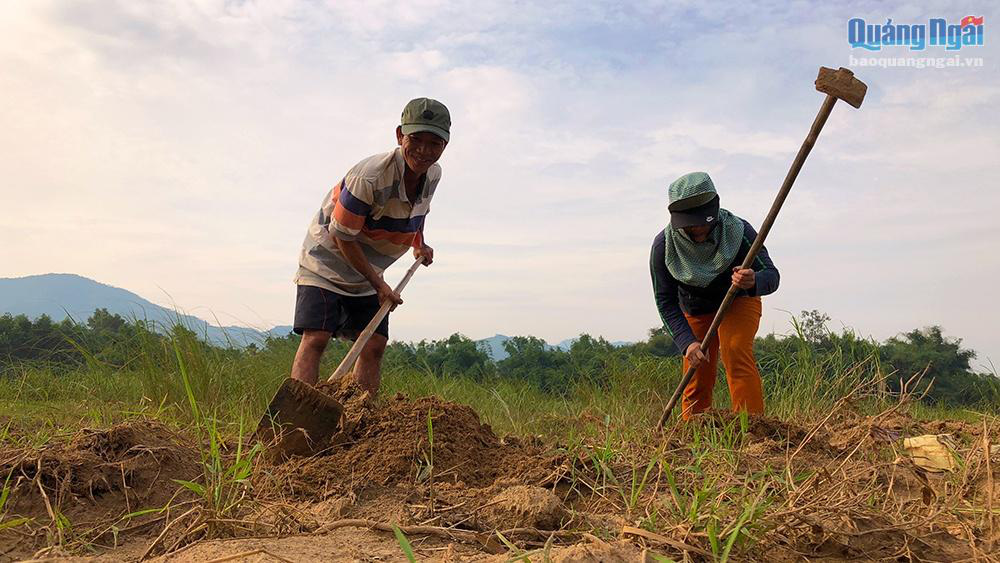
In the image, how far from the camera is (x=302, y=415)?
2.68 meters

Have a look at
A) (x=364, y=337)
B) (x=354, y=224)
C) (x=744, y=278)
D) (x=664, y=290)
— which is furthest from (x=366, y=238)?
(x=744, y=278)

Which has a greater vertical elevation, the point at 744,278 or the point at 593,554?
the point at 744,278

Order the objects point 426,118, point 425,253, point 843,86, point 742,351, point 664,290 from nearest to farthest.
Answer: point 843,86 < point 426,118 < point 742,351 < point 664,290 < point 425,253

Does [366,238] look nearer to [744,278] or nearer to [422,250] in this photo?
[422,250]

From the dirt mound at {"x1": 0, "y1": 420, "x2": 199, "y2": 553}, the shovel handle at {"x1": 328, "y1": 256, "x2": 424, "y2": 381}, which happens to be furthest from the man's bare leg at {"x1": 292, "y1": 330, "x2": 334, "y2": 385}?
the dirt mound at {"x1": 0, "y1": 420, "x2": 199, "y2": 553}

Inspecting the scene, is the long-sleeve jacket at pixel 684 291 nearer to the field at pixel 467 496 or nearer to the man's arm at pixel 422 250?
the field at pixel 467 496

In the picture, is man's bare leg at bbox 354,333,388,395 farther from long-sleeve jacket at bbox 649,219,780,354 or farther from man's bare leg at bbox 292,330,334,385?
long-sleeve jacket at bbox 649,219,780,354

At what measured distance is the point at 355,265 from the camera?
4.00m

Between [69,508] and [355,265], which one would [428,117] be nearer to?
[355,265]

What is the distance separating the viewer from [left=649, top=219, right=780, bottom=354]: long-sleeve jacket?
4012 millimetres

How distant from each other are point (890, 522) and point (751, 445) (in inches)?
55.5

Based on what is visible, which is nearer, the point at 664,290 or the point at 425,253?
the point at 664,290

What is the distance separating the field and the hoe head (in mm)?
1365

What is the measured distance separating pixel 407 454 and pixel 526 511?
2.34 feet
